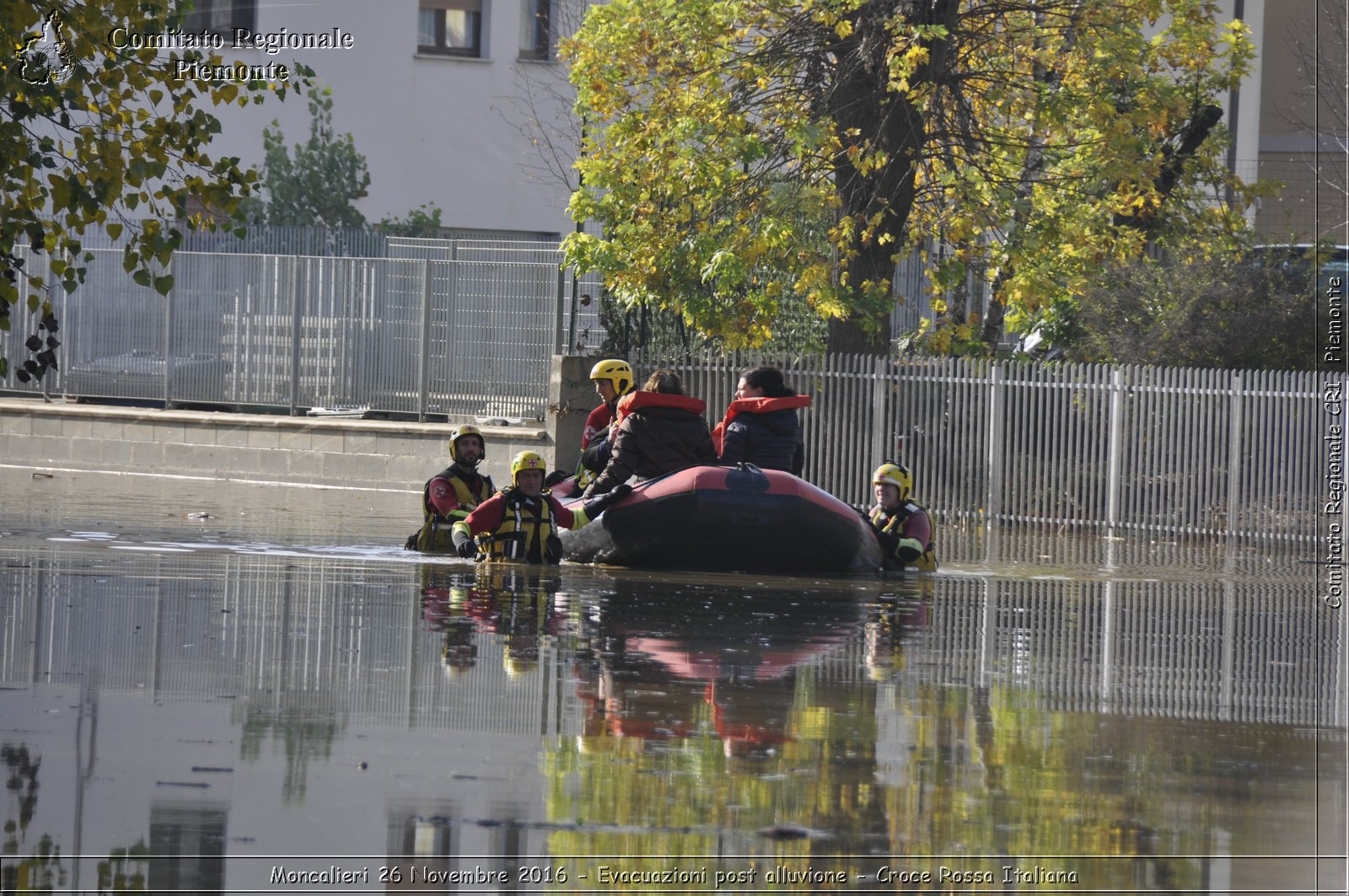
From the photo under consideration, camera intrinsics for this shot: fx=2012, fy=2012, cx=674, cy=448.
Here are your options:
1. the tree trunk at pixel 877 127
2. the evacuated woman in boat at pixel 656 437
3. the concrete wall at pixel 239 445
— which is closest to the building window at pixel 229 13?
the concrete wall at pixel 239 445

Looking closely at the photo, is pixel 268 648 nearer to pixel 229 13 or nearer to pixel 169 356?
pixel 169 356

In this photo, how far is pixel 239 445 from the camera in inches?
988

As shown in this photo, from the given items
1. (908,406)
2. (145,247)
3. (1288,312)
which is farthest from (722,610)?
(1288,312)

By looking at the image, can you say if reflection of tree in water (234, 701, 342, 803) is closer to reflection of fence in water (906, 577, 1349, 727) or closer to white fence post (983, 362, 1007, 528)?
reflection of fence in water (906, 577, 1349, 727)

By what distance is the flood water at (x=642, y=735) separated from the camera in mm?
5820

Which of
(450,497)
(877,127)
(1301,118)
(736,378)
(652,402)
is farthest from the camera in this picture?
(1301,118)

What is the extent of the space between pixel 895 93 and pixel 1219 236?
17.4ft

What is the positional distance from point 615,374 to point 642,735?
29.7 ft

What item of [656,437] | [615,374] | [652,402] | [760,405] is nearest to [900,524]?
[760,405]

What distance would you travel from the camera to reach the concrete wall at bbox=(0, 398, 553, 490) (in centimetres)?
2386

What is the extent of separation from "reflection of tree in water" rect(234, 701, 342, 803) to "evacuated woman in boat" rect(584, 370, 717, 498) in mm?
7255

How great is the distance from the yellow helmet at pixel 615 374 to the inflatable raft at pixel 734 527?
1.59m

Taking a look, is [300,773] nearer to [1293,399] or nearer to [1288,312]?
[1293,399]

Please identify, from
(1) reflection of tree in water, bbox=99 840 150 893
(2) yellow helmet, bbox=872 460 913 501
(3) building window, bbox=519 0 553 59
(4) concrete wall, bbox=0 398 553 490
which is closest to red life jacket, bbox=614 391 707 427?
(2) yellow helmet, bbox=872 460 913 501
